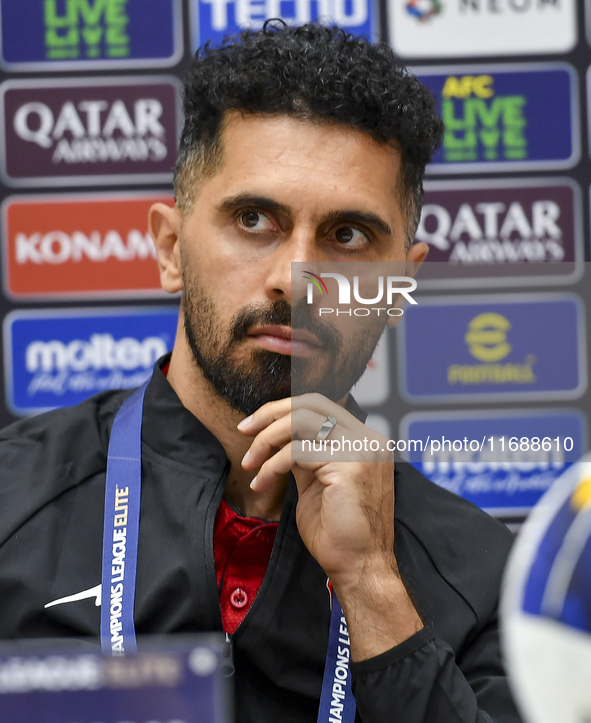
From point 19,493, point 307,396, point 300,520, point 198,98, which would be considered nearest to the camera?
point 307,396

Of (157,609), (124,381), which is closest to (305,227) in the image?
(157,609)

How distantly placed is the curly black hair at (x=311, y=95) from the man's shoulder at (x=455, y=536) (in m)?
0.41

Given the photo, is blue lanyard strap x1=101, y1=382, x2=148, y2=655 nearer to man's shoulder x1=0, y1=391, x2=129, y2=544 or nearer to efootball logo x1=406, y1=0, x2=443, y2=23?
man's shoulder x1=0, y1=391, x2=129, y2=544

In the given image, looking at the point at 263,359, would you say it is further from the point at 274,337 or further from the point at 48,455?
the point at 48,455

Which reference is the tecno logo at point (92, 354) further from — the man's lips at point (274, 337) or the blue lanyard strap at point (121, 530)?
the man's lips at point (274, 337)

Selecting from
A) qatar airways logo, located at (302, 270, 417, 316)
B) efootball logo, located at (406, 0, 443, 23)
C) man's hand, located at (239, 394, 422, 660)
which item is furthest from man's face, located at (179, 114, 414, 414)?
efootball logo, located at (406, 0, 443, 23)

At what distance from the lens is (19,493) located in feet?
3.53

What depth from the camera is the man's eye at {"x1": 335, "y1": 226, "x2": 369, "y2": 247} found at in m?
1.05

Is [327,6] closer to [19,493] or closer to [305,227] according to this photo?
[305,227]

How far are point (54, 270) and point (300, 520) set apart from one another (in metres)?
1.11

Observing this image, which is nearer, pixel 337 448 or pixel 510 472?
pixel 337 448

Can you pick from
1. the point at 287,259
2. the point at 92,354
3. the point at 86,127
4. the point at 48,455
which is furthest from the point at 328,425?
the point at 86,127

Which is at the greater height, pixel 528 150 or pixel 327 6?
pixel 327 6

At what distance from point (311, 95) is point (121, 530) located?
0.65 m
